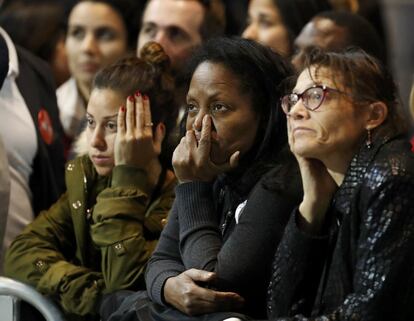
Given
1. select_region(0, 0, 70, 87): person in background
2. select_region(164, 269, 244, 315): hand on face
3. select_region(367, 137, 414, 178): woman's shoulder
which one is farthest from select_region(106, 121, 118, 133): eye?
select_region(0, 0, 70, 87): person in background

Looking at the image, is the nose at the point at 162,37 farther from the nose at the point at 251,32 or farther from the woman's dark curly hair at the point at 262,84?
the woman's dark curly hair at the point at 262,84

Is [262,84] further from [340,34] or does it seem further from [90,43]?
[90,43]

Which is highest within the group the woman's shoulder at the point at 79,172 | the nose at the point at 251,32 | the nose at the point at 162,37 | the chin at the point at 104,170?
the nose at the point at 251,32

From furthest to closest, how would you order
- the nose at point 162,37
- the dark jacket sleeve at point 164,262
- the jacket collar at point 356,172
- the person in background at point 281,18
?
the person in background at point 281,18, the nose at point 162,37, the dark jacket sleeve at point 164,262, the jacket collar at point 356,172

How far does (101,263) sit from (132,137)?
40cm

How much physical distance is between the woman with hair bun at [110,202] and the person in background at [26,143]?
1.05 ft

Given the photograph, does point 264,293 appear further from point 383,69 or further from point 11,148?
point 11,148

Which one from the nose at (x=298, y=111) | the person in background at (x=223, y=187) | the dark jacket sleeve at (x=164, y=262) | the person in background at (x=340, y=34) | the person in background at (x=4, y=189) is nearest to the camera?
the nose at (x=298, y=111)

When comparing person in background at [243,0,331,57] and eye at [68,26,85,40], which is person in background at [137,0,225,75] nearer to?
person in background at [243,0,331,57]

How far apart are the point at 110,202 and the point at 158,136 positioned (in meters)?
0.31

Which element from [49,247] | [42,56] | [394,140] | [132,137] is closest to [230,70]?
[132,137]

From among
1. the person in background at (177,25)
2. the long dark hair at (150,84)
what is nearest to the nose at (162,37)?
the person in background at (177,25)

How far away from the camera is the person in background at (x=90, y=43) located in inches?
192

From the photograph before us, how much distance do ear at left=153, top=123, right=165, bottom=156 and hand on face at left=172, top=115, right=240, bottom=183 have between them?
1.20ft
